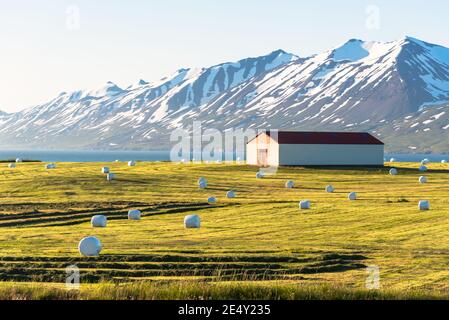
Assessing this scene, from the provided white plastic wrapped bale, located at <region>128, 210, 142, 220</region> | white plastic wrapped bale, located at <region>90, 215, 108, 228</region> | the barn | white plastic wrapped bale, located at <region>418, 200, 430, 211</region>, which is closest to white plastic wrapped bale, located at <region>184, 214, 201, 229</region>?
white plastic wrapped bale, located at <region>90, 215, 108, 228</region>

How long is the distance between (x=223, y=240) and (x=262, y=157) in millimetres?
75666

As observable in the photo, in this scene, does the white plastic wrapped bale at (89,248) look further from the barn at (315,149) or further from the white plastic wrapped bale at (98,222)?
the barn at (315,149)

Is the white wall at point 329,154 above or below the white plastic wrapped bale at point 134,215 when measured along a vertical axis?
above

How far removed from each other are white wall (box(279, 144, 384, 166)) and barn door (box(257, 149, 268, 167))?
14.8ft

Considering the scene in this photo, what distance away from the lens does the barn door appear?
4485 inches

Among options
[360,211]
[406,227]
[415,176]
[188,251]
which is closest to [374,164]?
[415,176]

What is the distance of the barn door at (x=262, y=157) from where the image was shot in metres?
114

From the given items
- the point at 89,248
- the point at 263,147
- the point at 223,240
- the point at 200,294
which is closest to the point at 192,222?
the point at 223,240

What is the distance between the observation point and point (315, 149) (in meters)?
112

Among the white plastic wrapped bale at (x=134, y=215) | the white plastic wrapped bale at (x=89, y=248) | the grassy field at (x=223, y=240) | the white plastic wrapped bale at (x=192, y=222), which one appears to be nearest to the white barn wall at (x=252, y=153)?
the grassy field at (x=223, y=240)

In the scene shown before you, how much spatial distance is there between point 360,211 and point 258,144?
2469 inches

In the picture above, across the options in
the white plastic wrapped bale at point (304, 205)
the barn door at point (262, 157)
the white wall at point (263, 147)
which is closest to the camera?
the white plastic wrapped bale at point (304, 205)
